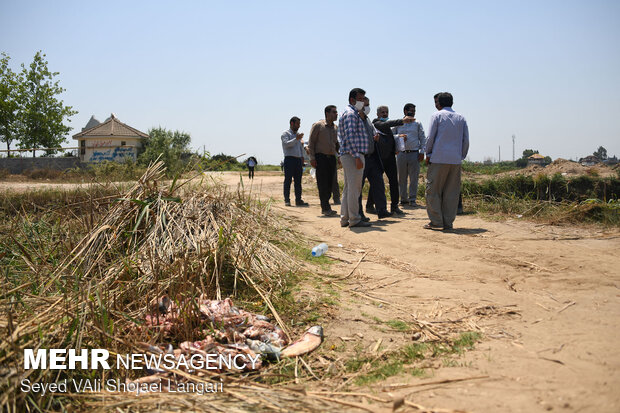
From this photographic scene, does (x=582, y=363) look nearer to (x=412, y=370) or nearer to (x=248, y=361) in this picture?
(x=412, y=370)

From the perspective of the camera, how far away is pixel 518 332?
2717 millimetres

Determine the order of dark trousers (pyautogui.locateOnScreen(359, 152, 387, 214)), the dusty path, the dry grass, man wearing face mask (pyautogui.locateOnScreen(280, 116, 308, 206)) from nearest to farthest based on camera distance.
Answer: the dusty path → the dry grass → dark trousers (pyautogui.locateOnScreen(359, 152, 387, 214)) → man wearing face mask (pyautogui.locateOnScreen(280, 116, 308, 206))

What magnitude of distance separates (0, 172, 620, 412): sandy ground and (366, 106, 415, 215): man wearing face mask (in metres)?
1.54

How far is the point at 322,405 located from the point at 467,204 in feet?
22.3

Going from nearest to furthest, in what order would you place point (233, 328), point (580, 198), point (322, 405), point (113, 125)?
point (322, 405)
point (233, 328)
point (580, 198)
point (113, 125)

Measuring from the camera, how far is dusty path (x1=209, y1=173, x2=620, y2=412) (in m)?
2.04

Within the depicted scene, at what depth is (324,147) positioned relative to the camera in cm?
766

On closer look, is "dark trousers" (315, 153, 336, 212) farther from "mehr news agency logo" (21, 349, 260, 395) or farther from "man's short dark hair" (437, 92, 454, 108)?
"mehr news agency logo" (21, 349, 260, 395)

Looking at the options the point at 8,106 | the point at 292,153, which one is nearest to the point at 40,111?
the point at 8,106

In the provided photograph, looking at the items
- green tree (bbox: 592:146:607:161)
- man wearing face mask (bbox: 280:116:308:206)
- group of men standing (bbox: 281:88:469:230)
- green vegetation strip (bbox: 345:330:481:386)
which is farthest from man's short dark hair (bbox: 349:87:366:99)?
green tree (bbox: 592:146:607:161)

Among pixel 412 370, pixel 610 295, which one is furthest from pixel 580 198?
pixel 412 370

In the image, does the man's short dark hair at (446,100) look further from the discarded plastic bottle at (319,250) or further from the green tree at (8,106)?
the green tree at (8,106)

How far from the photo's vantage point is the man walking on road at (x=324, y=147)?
7.66 meters

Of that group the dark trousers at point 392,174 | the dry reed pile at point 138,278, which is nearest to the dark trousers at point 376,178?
the dark trousers at point 392,174
